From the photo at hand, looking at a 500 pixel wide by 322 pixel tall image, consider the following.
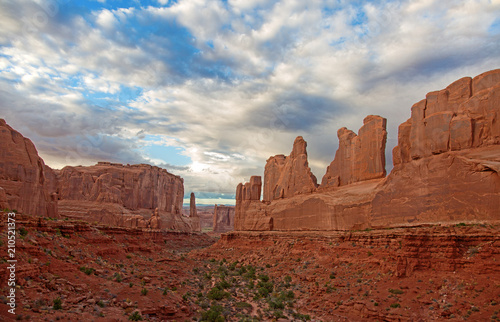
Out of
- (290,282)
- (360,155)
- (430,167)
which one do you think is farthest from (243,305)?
(360,155)

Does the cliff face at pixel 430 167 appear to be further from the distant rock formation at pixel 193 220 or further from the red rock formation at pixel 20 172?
the distant rock formation at pixel 193 220

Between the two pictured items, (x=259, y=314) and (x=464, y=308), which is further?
(x=259, y=314)

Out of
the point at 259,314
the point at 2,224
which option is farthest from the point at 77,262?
the point at 259,314

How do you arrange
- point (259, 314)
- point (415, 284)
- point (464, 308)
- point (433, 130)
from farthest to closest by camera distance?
point (433, 130) → point (259, 314) → point (415, 284) → point (464, 308)

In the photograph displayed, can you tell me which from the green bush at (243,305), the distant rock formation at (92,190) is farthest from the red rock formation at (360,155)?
the distant rock formation at (92,190)

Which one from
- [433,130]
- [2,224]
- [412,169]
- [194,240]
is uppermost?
[433,130]

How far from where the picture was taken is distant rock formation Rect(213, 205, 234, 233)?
13288 centimetres

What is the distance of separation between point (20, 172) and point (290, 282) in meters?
22.5

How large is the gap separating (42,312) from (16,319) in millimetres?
1290

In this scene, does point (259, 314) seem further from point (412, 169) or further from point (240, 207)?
point (240, 207)

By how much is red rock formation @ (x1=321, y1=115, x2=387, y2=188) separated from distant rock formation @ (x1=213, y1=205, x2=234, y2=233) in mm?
98517

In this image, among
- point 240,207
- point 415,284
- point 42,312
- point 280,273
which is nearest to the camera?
point 42,312

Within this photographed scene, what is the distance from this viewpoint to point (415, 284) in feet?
65.4

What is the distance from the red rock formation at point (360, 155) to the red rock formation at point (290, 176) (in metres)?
3.92
